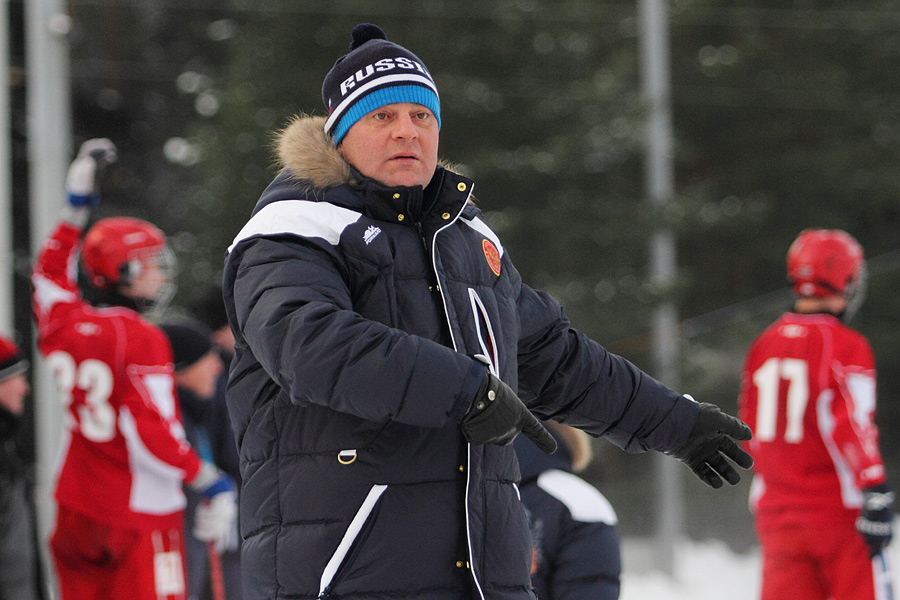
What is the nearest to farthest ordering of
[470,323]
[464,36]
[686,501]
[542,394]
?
1. [470,323]
2. [542,394]
3. [686,501]
4. [464,36]

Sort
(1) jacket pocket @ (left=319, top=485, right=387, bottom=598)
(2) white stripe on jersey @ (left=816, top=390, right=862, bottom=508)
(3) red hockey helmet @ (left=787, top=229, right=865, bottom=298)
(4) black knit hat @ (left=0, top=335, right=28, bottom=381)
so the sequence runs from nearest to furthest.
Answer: (1) jacket pocket @ (left=319, top=485, right=387, bottom=598) < (4) black knit hat @ (left=0, top=335, right=28, bottom=381) < (2) white stripe on jersey @ (left=816, top=390, right=862, bottom=508) < (3) red hockey helmet @ (left=787, top=229, right=865, bottom=298)

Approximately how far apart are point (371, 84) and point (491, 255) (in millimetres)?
440

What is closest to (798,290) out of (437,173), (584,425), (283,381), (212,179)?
(584,425)

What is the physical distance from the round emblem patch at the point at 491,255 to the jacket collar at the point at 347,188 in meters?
0.12

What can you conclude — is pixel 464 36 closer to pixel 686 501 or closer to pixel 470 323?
pixel 686 501

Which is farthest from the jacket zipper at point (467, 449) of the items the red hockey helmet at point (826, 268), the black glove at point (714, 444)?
the red hockey helmet at point (826, 268)

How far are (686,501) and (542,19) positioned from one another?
4345 millimetres

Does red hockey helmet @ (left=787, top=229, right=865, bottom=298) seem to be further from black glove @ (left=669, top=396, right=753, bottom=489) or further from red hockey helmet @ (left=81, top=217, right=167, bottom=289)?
red hockey helmet @ (left=81, top=217, right=167, bottom=289)

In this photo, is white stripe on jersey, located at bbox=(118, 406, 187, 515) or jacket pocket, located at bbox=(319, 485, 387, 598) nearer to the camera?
jacket pocket, located at bbox=(319, 485, 387, 598)

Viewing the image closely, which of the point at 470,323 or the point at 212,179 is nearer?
the point at 470,323

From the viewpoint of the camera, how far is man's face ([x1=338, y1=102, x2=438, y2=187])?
246cm

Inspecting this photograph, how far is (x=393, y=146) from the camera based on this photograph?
2467 millimetres

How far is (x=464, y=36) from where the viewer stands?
33.4 feet

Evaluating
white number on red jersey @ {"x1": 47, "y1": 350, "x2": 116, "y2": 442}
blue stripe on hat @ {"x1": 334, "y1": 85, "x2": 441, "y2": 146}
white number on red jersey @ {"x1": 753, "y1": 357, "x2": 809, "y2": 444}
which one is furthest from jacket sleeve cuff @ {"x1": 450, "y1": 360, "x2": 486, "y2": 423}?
white number on red jersey @ {"x1": 753, "y1": 357, "x2": 809, "y2": 444}
